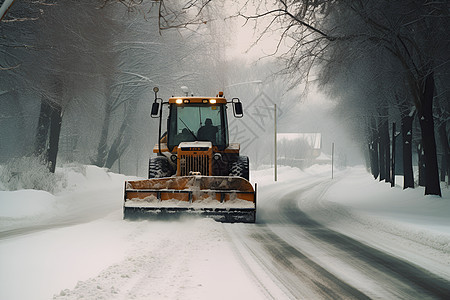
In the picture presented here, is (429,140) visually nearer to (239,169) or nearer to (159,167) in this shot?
(239,169)

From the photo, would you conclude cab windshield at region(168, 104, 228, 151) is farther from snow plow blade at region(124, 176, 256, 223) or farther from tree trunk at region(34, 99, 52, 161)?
tree trunk at region(34, 99, 52, 161)

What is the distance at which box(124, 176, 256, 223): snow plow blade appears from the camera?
9.59 meters

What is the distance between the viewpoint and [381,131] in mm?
30078

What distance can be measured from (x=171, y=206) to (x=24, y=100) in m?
14.7

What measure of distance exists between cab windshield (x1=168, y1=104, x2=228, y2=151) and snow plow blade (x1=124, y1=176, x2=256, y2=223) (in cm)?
197

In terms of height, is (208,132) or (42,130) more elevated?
(42,130)

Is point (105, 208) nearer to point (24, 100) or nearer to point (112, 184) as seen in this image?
point (112, 184)

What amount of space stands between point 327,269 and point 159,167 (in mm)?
6397

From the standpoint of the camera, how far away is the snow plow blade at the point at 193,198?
959 cm

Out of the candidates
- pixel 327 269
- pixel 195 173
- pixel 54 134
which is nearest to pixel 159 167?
pixel 195 173

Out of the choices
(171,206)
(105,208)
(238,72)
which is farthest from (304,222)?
(238,72)

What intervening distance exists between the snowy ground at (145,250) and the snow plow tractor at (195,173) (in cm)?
38

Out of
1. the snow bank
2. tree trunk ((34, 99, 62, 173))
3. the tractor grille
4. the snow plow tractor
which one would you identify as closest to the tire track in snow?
the snow plow tractor

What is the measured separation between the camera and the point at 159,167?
36.6 ft
